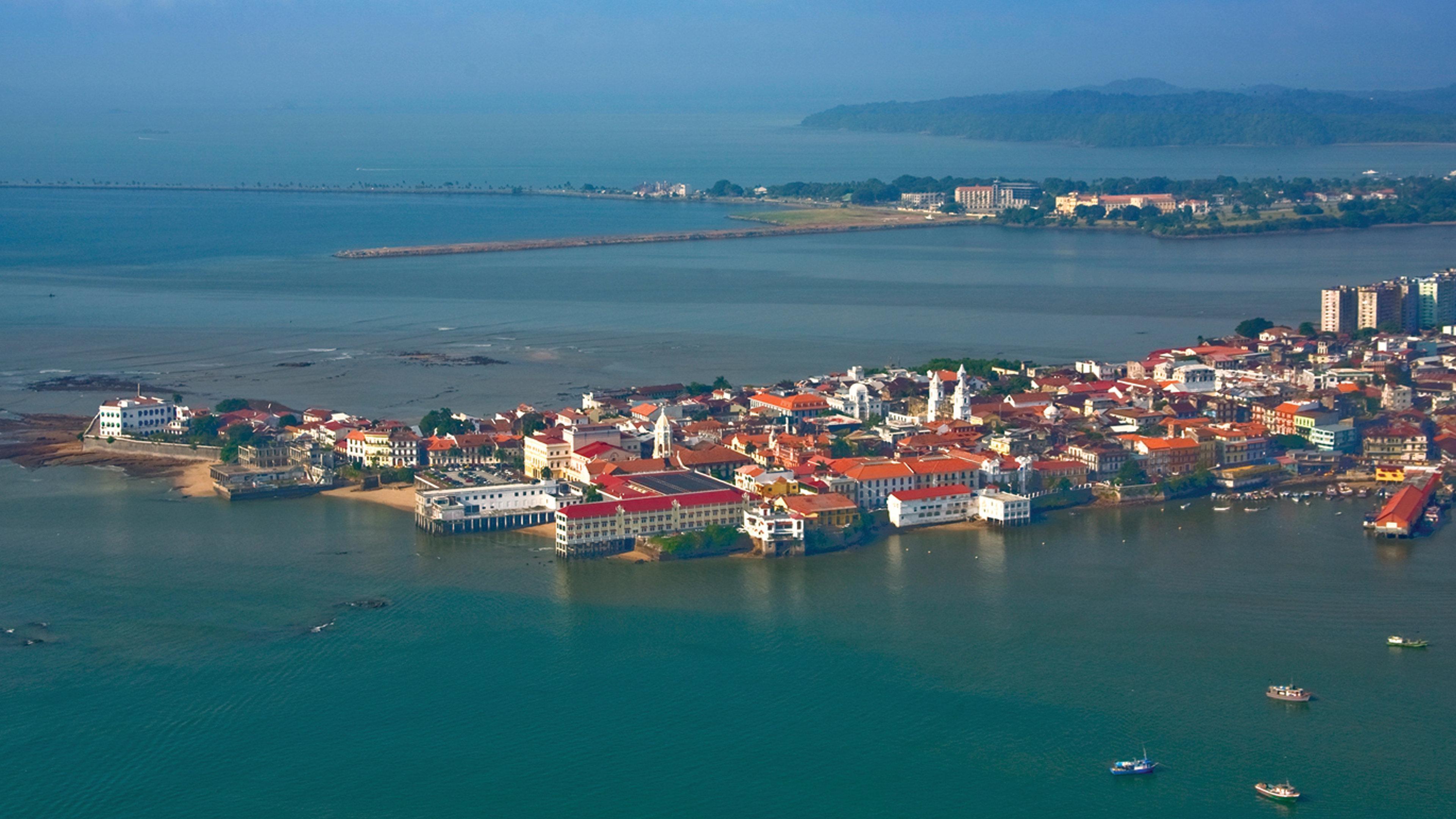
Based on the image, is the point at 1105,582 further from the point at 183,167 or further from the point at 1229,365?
the point at 183,167

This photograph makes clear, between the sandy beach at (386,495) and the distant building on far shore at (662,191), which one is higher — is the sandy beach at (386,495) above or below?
below

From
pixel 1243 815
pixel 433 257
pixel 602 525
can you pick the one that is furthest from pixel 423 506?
pixel 433 257

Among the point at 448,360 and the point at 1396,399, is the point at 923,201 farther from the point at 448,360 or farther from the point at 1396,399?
the point at 1396,399

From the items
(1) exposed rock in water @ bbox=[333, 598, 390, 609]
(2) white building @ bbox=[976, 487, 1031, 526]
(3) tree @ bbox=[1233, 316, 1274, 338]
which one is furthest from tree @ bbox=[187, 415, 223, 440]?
(3) tree @ bbox=[1233, 316, 1274, 338]

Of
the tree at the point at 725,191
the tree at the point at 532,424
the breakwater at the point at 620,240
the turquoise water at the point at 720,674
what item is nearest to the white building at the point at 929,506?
the turquoise water at the point at 720,674

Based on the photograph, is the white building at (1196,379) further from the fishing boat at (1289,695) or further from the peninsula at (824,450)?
the fishing boat at (1289,695)

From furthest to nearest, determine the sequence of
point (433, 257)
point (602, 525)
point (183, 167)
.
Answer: point (183, 167) → point (433, 257) → point (602, 525)

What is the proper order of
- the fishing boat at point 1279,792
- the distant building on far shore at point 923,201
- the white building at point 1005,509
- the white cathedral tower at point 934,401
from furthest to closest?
the distant building on far shore at point 923,201 < the white cathedral tower at point 934,401 < the white building at point 1005,509 < the fishing boat at point 1279,792
